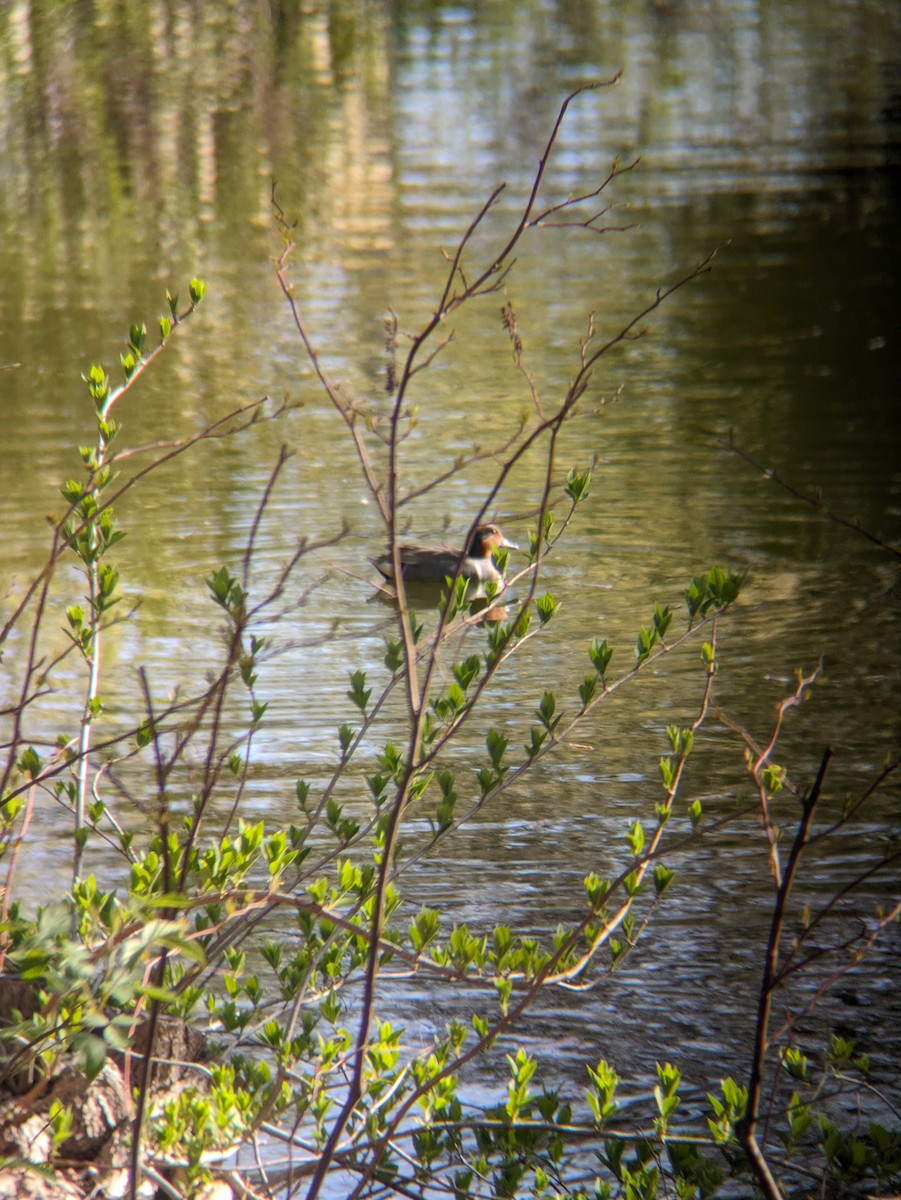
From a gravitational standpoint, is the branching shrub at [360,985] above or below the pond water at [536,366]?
above

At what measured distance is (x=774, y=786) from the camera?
3.11m

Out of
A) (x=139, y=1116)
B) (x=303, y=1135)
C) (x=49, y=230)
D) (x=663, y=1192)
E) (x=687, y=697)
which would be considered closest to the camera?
(x=139, y=1116)

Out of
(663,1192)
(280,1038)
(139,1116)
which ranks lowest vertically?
(663,1192)

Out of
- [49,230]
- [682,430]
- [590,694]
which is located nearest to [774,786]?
[590,694]

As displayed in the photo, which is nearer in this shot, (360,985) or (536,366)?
(360,985)

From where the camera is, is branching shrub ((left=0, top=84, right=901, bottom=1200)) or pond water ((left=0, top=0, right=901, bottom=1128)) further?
pond water ((left=0, top=0, right=901, bottom=1128))

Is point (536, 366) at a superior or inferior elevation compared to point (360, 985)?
inferior

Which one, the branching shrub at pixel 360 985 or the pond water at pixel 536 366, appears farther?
the pond water at pixel 536 366

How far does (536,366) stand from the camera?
1309 centimetres

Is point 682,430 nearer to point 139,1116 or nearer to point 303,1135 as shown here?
A: point 303,1135

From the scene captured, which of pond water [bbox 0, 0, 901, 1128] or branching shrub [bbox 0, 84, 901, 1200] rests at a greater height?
branching shrub [bbox 0, 84, 901, 1200]

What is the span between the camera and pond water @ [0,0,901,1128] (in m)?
5.70

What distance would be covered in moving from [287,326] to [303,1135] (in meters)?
12.4

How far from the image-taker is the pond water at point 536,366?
570 centimetres
